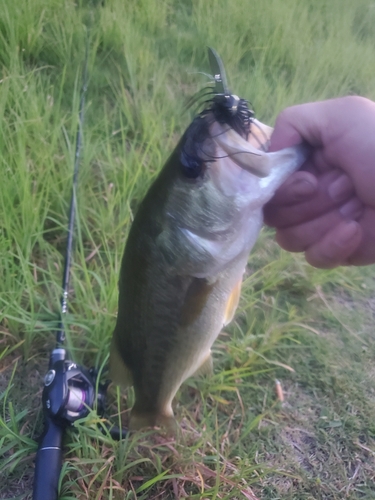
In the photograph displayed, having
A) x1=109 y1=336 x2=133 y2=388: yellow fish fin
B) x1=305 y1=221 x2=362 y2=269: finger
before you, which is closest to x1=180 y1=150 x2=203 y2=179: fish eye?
x1=305 y1=221 x2=362 y2=269: finger

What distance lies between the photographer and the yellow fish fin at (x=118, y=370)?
1453 mm

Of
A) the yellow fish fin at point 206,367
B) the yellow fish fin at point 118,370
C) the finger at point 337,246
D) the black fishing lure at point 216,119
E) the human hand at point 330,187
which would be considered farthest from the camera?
the yellow fish fin at point 206,367

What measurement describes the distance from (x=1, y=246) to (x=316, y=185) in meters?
1.24

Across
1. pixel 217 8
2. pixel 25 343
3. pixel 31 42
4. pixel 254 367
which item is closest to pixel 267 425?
pixel 254 367

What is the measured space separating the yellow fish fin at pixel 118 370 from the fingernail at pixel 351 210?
824 millimetres

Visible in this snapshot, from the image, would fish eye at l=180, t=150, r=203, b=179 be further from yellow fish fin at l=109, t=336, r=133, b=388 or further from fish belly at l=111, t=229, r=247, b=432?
yellow fish fin at l=109, t=336, r=133, b=388

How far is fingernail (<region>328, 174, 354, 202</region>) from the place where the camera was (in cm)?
129

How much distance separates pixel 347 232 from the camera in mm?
1318

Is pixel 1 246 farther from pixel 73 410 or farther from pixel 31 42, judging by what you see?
pixel 31 42

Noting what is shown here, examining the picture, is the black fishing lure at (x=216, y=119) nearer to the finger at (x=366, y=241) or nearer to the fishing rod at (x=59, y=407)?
the finger at (x=366, y=241)

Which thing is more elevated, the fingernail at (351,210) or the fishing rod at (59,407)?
the fingernail at (351,210)

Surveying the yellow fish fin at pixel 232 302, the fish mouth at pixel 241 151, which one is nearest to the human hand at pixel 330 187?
the fish mouth at pixel 241 151

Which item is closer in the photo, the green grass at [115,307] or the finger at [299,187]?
the finger at [299,187]

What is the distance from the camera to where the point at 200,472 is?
59.9 inches
